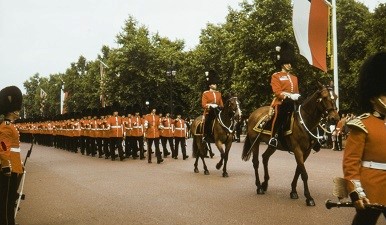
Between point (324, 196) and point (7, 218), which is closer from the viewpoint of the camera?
point (7, 218)

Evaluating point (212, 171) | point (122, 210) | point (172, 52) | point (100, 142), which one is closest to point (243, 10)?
point (172, 52)

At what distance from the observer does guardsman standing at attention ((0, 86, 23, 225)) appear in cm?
699

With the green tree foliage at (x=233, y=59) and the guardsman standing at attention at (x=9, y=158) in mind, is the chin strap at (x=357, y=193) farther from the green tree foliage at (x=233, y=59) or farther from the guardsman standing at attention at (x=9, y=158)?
the green tree foliage at (x=233, y=59)

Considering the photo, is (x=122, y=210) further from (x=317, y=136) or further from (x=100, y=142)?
(x=100, y=142)

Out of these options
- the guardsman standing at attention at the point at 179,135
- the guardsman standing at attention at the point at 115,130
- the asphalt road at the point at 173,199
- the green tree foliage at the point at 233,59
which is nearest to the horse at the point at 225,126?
the asphalt road at the point at 173,199

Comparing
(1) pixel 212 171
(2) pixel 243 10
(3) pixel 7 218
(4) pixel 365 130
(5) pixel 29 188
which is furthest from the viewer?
(2) pixel 243 10

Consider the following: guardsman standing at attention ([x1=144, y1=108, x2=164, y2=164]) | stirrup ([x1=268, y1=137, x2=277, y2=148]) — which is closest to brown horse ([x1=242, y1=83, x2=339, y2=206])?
stirrup ([x1=268, y1=137, x2=277, y2=148])

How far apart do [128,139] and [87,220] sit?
1517cm

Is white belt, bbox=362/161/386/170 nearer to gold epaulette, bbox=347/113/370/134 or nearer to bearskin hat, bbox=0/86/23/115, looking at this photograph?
gold epaulette, bbox=347/113/370/134

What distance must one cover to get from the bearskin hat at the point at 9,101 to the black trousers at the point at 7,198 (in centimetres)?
87

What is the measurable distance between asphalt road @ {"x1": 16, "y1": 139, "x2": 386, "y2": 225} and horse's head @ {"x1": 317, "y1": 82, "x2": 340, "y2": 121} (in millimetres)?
1512

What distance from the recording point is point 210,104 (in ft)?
48.8

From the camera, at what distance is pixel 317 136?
33.2 feet

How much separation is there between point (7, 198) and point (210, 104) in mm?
8419
